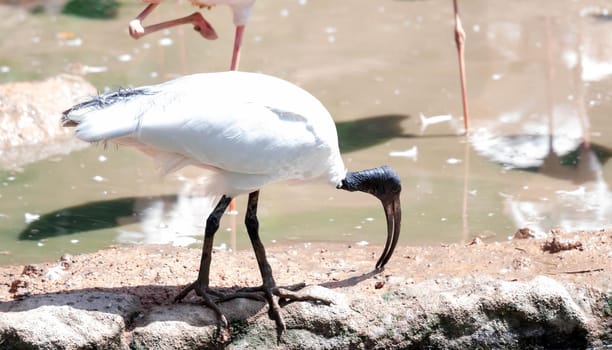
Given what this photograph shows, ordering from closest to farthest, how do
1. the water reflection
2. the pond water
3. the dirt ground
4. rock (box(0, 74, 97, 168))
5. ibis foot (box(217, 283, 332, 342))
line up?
1. ibis foot (box(217, 283, 332, 342))
2. the dirt ground
3. the pond water
4. rock (box(0, 74, 97, 168))
5. the water reflection

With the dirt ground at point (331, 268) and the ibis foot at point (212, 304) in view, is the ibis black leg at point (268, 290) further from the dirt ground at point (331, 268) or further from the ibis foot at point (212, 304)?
the dirt ground at point (331, 268)

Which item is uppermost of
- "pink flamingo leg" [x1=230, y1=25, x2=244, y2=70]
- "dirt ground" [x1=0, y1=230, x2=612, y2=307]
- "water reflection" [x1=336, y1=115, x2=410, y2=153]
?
"pink flamingo leg" [x1=230, y1=25, x2=244, y2=70]

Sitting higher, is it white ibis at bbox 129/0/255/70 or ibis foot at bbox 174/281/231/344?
white ibis at bbox 129/0/255/70

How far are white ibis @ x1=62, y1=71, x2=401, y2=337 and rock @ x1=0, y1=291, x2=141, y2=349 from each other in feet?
1.20

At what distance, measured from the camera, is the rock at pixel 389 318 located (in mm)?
4168

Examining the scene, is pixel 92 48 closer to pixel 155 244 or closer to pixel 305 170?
pixel 155 244

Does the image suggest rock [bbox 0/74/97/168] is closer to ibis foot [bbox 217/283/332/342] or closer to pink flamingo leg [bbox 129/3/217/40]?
pink flamingo leg [bbox 129/3/217/40]

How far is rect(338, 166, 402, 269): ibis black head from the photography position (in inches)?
190

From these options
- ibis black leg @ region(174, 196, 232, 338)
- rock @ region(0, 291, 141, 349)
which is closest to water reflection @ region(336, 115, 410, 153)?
ibis black leg @ region(174, 196, 232, 338)

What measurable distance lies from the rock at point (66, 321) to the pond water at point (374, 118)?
1528 millimetres

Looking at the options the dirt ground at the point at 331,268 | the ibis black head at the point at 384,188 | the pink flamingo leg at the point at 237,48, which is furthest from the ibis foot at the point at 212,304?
the pink flamingo leg at the point at 237,48

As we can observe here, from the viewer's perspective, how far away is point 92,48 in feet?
31.6

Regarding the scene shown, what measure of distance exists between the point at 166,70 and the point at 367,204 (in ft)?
10.5

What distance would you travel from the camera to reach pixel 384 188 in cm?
488
